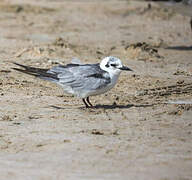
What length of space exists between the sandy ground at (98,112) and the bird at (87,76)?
0.75 feet

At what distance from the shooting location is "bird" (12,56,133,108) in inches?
252

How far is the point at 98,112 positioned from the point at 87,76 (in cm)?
43

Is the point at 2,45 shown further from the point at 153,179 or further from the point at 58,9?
the point at 153,179

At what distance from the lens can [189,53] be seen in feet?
35.2

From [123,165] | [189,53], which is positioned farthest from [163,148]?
[189,53]

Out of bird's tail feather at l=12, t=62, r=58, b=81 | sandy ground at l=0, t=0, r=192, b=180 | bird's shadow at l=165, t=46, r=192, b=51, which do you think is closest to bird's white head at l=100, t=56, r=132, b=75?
sandy ground at l=0, t=0, r=192, b=180

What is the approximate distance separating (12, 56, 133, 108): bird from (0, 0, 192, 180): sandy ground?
0.23 meters

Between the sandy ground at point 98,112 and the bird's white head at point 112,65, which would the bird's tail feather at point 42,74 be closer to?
the sandy ground at point 98,112

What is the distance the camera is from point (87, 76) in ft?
21.4

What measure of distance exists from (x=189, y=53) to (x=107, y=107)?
443 centimetres

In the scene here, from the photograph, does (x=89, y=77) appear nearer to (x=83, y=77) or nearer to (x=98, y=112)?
(x=83, y=77)

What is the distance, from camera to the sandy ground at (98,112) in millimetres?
4824

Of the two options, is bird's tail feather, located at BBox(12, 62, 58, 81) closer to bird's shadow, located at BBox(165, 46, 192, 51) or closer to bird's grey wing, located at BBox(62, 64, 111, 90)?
bird's grey wing, located at BBox(62, 64, 111, 90)

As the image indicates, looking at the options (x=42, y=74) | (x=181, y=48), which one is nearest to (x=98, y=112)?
(x=42, y=74)
